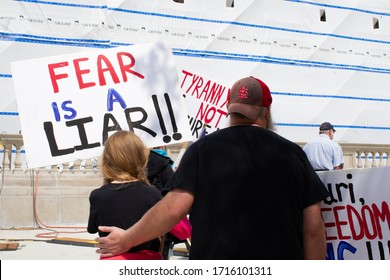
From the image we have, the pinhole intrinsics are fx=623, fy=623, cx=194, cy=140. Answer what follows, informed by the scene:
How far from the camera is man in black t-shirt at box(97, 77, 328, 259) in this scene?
2139mm

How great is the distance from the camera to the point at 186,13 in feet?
39.5

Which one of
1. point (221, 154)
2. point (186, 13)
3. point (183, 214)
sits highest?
point (186, 13)

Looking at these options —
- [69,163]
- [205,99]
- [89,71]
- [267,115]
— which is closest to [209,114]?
[205,99]

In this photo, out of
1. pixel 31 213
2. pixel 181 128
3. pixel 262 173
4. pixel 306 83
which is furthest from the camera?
pixel 306 83

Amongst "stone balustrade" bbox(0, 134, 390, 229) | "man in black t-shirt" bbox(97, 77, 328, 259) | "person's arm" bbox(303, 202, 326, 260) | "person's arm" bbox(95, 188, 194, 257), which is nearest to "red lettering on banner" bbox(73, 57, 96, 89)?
"person's arm" bbox(95, 188, 194, 257)

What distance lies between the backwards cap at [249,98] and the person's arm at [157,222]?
0.36 m

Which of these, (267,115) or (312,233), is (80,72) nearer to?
(267,115)

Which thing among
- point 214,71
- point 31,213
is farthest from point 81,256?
point 214,71

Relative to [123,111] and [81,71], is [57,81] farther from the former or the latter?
[123,111]

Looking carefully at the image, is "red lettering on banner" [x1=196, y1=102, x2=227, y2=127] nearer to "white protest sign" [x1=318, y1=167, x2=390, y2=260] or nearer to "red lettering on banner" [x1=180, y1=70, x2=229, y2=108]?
"red lettering on banner" [x1=180, y1=70, x2=229, y2=108]

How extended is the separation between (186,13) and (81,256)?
6.92m

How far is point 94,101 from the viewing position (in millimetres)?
4340

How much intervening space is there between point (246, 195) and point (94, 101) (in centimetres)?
240

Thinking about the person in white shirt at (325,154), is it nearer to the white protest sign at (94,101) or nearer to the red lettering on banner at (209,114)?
the red lettering on banner at (209,114)
